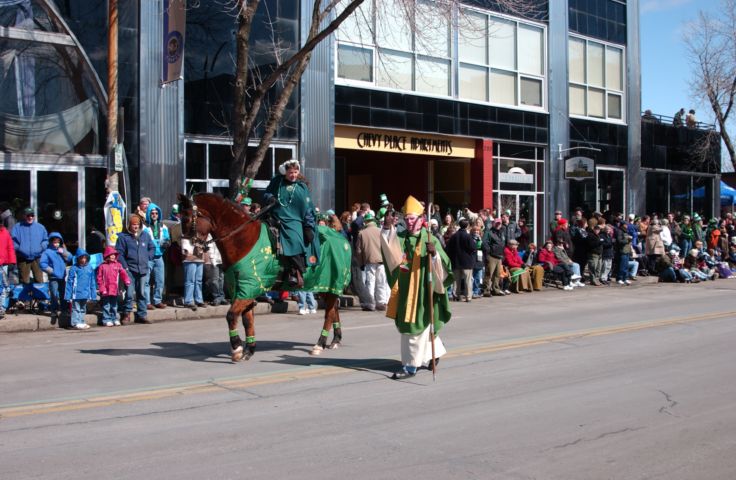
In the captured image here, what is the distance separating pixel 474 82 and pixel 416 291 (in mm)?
17643

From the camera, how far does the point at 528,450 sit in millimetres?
6691

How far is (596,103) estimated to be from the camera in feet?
99.4

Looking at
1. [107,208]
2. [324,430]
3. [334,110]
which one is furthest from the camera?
[334,110]

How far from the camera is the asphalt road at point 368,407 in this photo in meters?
6.29

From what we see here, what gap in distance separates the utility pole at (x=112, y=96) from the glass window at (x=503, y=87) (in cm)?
1339

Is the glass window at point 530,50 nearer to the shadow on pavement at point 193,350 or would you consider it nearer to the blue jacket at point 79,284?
the blue jacket at point 79,284

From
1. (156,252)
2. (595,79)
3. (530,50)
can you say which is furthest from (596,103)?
(156,252)

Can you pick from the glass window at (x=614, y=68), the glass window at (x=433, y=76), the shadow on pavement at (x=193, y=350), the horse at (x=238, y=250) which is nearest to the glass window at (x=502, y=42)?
the glass window at (x=433, y=76)

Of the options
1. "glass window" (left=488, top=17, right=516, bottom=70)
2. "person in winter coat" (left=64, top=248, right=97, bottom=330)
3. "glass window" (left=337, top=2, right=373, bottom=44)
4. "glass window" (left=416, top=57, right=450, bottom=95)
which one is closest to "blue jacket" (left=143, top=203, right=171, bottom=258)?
"person in winter coat" (left=64, top=248, right=97, bottom=330)

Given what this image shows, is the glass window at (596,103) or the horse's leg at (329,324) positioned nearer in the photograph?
the horse's leg at (329,324)

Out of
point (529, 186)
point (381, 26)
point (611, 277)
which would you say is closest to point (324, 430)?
point (381, 26)

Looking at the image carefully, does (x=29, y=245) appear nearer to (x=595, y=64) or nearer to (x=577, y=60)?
(x=577, y=60)

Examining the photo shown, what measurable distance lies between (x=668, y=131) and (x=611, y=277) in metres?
10.8

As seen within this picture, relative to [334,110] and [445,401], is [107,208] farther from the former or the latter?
[445,401]
